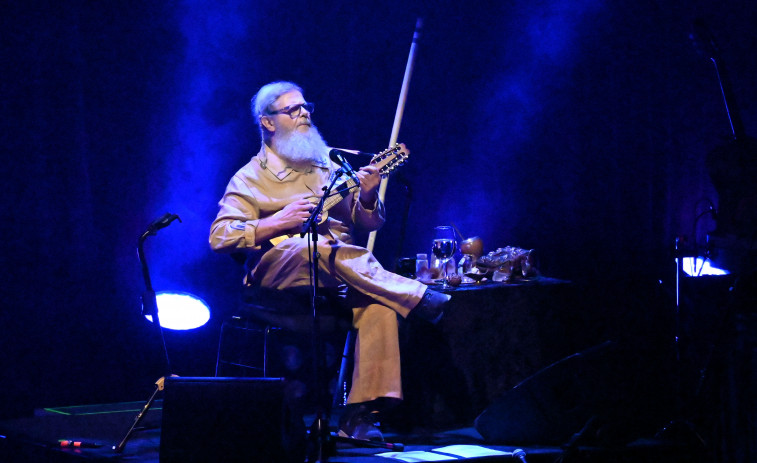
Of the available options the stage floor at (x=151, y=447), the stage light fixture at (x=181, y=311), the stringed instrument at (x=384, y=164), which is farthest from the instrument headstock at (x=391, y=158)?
the stage floor at (x=151, y=447)

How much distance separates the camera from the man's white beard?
418 centimetres

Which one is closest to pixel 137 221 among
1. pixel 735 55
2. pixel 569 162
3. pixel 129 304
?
pixel 129 304

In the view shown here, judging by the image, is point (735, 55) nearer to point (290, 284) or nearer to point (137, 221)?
point (290, 284)

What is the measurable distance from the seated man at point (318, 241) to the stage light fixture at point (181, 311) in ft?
0.95

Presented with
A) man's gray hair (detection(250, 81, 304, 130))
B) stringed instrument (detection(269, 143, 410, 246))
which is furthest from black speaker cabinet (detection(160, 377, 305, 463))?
man's gray hair (detection(250, 81, 304, 130))

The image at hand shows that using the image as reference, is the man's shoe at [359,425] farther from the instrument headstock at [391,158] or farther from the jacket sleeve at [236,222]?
the instrument headstock at [391,158]

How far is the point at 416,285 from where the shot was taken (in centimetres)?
367

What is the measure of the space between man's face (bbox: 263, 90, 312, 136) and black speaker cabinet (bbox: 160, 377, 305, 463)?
1.60 meters

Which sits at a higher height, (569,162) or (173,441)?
(569,162)

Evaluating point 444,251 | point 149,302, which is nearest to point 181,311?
point 149,302

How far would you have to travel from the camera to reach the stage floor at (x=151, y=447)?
3.31m

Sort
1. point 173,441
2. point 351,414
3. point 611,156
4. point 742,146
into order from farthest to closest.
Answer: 1. point 611,156
2. point 742,146
3. point 351,414
4. point 173,441

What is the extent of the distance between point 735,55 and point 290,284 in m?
A: 3.39

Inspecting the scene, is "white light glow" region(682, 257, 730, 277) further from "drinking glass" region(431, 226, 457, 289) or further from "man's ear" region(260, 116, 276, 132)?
"man's ear" region(260, 116, 276, 132)
